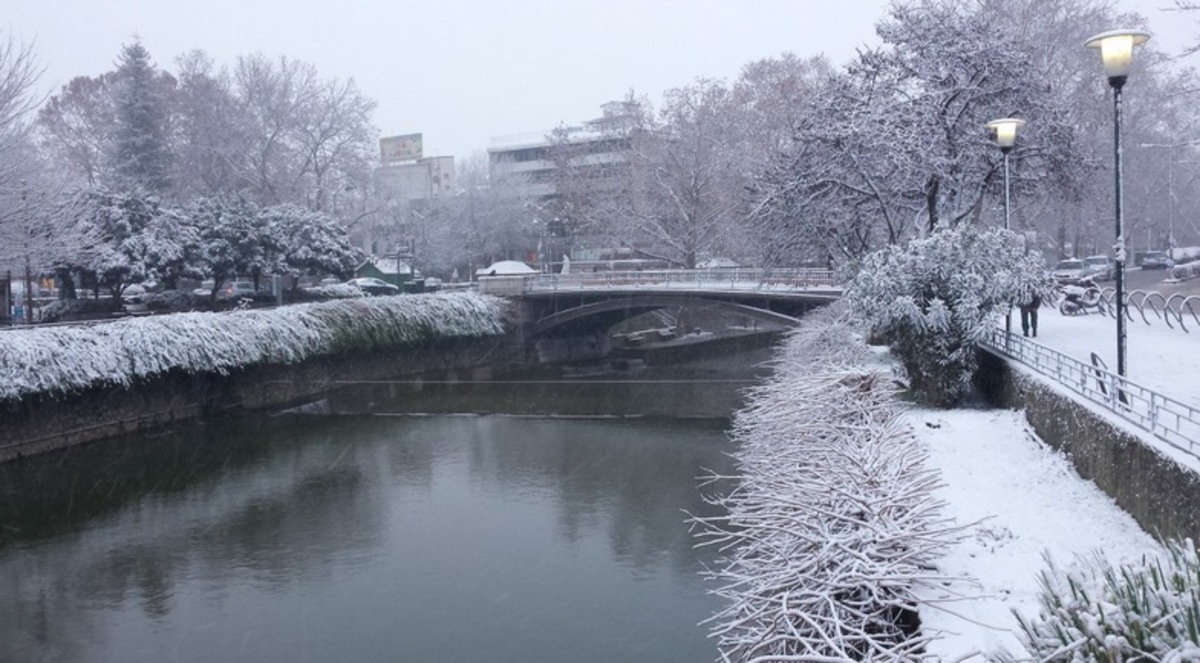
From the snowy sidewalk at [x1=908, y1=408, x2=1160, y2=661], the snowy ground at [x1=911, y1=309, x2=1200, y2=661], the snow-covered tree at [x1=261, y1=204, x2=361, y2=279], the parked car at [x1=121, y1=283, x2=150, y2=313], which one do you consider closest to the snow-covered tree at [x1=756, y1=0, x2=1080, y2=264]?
the snowy ground at [x1=911, y1=309, x2=1200, y2=661]

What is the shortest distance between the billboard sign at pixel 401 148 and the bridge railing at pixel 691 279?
4477 cm

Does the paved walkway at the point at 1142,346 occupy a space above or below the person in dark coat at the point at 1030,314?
below

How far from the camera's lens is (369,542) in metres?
16.6

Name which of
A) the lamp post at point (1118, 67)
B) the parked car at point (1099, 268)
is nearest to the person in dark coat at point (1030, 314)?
the lamp post at point (1118, 67)

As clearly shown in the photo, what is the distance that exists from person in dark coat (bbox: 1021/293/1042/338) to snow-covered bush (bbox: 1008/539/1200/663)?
13063 millimetres

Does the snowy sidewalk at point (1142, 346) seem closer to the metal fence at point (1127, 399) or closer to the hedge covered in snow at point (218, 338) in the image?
the metal fence at point (1127, 399)

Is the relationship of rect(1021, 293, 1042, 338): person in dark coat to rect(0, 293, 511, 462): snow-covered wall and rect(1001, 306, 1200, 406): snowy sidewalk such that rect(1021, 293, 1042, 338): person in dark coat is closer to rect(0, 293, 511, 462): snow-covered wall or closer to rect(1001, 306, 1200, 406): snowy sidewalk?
rect(1001, 306, 1200, 406): snowy sidewalk

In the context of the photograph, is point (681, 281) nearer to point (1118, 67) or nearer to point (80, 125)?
point (1118, 67)

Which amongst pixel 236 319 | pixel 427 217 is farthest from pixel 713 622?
pixel 427 217

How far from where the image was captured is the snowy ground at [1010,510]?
791 centimetres

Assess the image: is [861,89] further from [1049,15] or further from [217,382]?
[217,382]

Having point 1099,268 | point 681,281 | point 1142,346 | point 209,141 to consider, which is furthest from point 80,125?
point 1142,346

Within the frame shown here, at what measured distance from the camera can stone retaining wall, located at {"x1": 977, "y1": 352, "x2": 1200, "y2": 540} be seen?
27.0ft

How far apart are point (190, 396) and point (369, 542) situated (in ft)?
46.1
